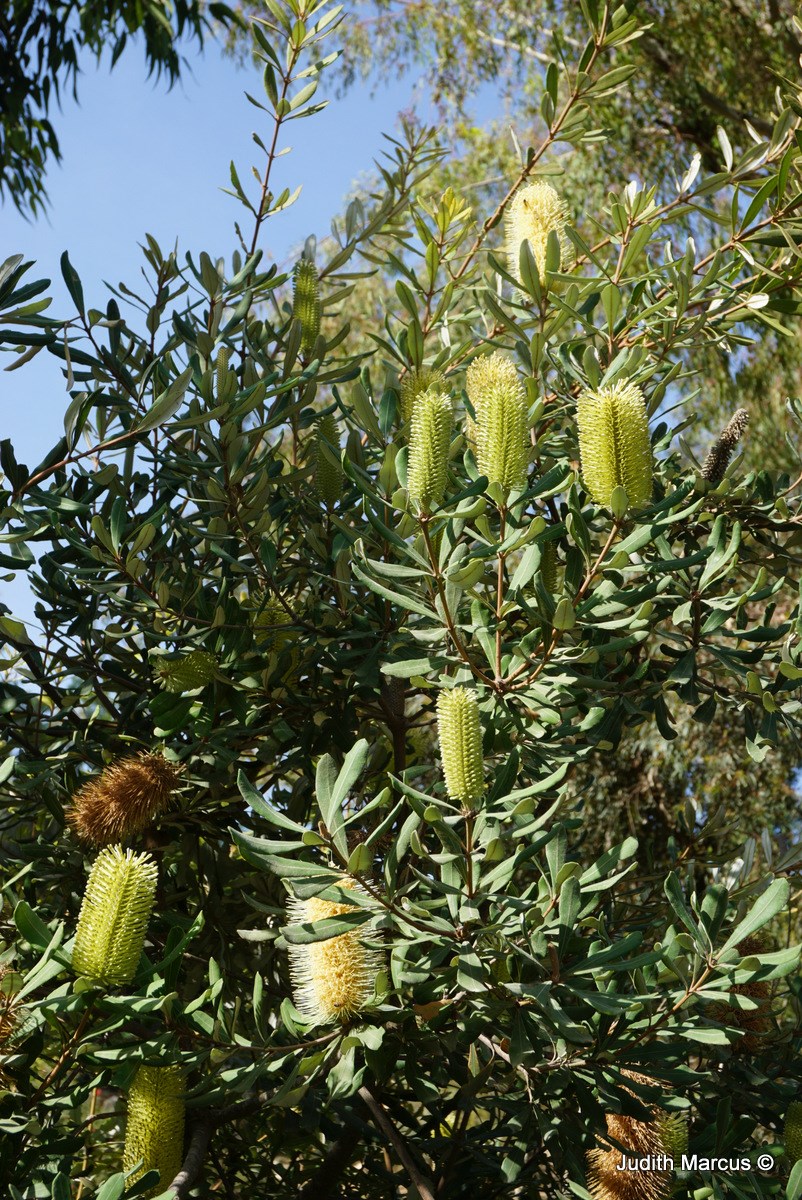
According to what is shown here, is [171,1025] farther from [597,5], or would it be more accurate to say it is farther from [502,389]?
[597,5]

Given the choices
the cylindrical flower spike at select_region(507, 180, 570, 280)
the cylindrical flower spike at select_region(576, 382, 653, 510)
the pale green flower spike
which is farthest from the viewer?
the cylindrical flower spike at select_region(507, 180, 570, 280)

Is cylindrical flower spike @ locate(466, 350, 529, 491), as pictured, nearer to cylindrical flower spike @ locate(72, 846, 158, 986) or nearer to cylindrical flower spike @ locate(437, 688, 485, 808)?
cylindrical flower spike @ locate(437, 688, 485, 808)

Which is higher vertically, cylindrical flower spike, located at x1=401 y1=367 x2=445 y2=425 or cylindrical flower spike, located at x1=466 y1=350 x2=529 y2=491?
cylindrical flower spike, located at x1=401 y1=367 x2=445 y2=425

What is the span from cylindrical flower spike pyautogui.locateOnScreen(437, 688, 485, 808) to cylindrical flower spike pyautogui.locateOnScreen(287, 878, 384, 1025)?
14cm

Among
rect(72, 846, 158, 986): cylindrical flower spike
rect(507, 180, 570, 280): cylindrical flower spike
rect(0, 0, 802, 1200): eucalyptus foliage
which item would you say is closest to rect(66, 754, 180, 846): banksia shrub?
rect(0, 0, 802, 1200): eucalyptus foliage

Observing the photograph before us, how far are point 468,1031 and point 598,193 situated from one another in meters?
4.87

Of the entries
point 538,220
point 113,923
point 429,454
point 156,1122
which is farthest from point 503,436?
point 156,1122

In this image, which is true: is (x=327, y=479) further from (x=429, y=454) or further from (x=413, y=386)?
(x=429, y=454)

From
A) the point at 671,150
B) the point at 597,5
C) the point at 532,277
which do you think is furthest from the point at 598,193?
the point at 532,277

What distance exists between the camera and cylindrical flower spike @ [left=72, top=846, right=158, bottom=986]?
89 cm

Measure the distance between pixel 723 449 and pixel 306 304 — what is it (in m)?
Answer: 0.50

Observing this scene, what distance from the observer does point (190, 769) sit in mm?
1244

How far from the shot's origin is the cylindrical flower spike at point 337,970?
0.93m

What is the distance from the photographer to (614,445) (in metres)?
0.96
